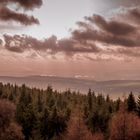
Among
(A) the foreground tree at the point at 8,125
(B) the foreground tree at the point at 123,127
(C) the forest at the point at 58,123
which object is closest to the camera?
(B) the foreground tree at the point at 123,127

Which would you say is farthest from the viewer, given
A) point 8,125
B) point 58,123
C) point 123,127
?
point 58,123

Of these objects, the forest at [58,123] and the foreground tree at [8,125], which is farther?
the foreground tree at [8,125]

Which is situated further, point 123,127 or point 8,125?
point 8,125

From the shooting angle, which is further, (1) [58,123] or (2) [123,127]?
(1) [58,123]

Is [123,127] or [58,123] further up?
[123,127]

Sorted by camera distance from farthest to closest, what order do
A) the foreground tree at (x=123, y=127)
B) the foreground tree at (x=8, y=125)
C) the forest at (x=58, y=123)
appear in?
the foreground tree at (x=8, y=125) < the forest at (x=58, y=123) < the foreground tree at (x=123, y=127)

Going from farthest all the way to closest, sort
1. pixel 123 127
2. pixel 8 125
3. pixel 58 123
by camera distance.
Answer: pixel 58 123
pixel 8 125
pixel 123 127

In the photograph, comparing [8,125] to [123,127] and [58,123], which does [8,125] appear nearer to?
[58,123]

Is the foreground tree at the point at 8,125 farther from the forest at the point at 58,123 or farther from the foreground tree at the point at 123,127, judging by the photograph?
the foreground tree at the point at 123,127

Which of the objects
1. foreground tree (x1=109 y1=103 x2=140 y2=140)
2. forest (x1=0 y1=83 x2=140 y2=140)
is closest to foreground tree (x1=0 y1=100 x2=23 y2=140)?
forest (x1=0 y1=83 x2=140 y2=140)

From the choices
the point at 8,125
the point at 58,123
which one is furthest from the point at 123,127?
the point at 8,125

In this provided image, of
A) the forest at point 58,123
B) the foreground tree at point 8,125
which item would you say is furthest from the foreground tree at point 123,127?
the foreground tree at point 8,125

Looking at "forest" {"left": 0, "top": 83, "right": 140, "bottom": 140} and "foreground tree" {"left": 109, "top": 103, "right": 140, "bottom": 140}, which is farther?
"forest" {"left": 0, "top": 83, "right": 140, "bottom": 140}

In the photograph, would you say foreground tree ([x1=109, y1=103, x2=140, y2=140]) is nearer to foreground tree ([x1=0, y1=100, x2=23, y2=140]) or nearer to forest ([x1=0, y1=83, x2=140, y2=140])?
forest ([x1=0, y1=83, x2=140, y2=140])
